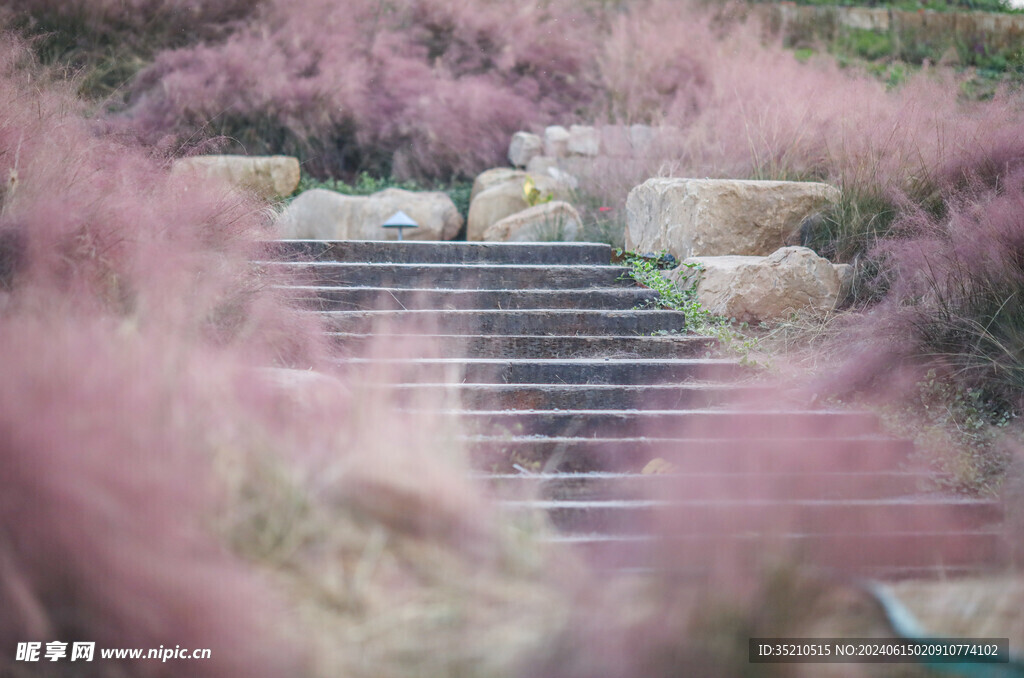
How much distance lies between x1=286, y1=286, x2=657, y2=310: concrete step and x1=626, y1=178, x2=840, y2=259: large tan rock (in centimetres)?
74

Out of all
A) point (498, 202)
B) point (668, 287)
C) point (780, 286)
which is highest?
point (780, 286)

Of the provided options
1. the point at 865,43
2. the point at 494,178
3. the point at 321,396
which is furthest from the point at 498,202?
the point at 865,43

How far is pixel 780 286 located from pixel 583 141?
4908 millimetres

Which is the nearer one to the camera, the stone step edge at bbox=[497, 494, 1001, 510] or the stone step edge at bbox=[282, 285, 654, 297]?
the stone step edge at bbox=[497, 494, 1001, 510]

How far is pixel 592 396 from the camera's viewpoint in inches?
167

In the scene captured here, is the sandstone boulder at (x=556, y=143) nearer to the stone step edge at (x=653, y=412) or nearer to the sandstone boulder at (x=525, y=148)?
the sandstone boulder at (x=525, y=148)

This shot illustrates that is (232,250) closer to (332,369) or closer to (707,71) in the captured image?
(332,369)

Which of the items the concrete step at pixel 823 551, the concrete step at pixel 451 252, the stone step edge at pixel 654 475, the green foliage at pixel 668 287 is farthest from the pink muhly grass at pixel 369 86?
the concrete step at pixel 823 551

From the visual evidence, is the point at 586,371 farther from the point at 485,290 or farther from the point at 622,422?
the point at 485,290

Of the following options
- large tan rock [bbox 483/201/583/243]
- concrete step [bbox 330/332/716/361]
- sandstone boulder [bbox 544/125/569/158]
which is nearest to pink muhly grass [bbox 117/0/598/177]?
sandstone boulder [bbox 544/125/569/158]

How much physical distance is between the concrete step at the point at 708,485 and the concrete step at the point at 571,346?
4.00 feet

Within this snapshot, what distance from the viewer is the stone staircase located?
9.99ft

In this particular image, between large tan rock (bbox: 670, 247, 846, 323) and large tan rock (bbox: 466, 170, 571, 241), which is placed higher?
large tan rock (bbox: 670, 247, 846, 323)

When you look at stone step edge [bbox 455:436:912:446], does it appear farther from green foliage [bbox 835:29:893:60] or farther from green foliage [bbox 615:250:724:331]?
green foliage [bbox 835:29:893:60]
